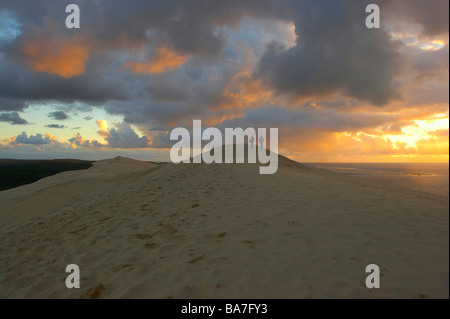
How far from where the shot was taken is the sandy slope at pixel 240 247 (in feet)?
11.7

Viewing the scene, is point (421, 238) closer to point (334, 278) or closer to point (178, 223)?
point (334, 278)

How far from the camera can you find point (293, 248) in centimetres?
467

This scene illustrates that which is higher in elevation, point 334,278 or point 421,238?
point 421,238

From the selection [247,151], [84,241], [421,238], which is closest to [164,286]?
[84,241]

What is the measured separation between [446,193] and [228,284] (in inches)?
130

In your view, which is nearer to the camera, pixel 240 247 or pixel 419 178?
pixel 240 247

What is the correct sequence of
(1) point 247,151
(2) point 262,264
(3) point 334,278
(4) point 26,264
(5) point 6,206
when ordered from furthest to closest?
(1) point 247,151
(5) point 6,206
(4) point 26,264
(2) point 262,264
(3) point 334,278

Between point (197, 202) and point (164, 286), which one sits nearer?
point (164, 286)

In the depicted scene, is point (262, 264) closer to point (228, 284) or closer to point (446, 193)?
point (228, 284)

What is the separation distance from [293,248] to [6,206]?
16226 mm

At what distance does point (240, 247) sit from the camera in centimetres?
490

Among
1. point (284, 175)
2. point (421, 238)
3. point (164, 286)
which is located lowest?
point (164, 286)

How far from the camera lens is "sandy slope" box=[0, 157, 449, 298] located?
141 inches

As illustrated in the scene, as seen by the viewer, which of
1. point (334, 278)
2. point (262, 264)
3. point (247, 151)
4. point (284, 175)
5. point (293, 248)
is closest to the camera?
point (334, 278)
